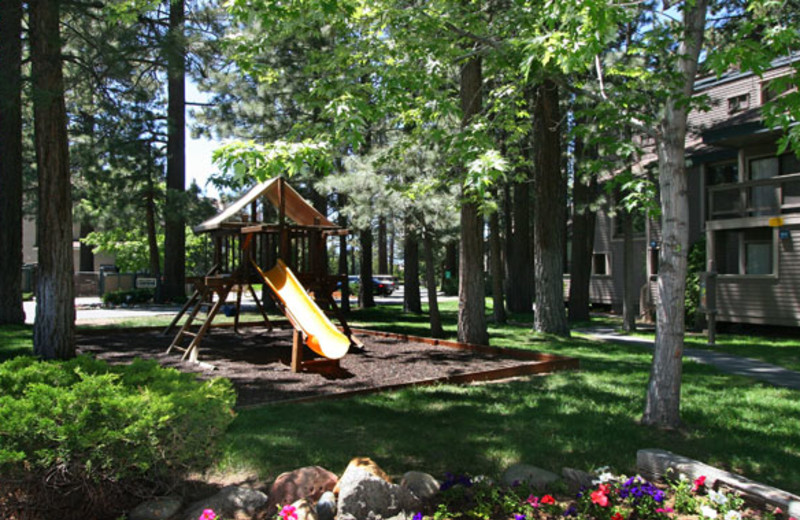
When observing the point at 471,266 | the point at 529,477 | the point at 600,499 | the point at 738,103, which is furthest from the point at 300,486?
the point at 738,103

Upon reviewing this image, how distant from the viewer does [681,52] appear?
5648 millimetres

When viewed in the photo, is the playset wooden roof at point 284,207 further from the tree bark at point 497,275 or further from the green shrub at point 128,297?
the green shrub at point 128,297

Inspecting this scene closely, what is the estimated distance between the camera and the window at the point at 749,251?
658 inches

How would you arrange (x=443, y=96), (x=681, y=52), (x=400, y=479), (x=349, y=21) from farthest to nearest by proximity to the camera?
1. (x=349, y=21)
2. (x=443, y=96)
3. (x=681, y=52)
4. (x=400, y=479)

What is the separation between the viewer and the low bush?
3293 mm

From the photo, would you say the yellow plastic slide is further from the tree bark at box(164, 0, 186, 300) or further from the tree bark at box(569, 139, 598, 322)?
the tree bark at box(164, 0, 186, 300)

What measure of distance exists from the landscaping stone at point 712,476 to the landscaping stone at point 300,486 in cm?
229

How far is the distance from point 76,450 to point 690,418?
5.47 metres

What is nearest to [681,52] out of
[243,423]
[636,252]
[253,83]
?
[243,423]

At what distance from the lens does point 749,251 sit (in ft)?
56.3

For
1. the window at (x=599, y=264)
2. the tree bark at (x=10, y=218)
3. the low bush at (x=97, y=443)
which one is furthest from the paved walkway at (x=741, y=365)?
the tree bark at (x=10, y=218)

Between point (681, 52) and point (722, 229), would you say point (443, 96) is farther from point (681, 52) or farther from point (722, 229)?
point (722, 229)

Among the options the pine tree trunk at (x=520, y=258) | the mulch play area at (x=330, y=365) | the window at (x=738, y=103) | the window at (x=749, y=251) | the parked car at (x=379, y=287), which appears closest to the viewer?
the mulch play area at (x=330, y=365)

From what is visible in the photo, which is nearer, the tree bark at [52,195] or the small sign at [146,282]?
the tree bark at [52,195]
